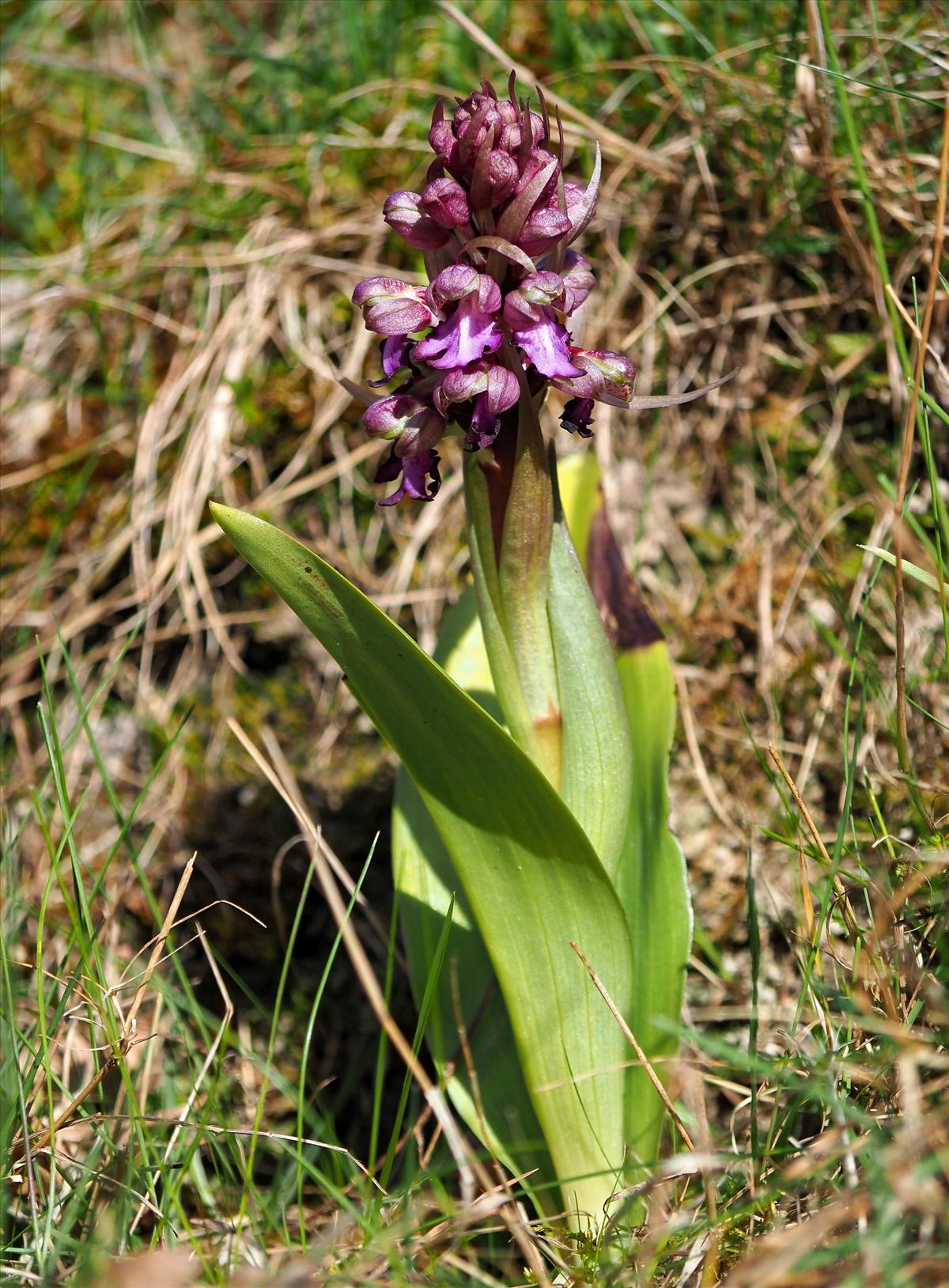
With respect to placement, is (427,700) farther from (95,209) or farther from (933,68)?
(95,209)

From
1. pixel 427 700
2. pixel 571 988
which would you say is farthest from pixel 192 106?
pixel 571 988

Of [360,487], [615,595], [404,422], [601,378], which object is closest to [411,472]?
[404,422]

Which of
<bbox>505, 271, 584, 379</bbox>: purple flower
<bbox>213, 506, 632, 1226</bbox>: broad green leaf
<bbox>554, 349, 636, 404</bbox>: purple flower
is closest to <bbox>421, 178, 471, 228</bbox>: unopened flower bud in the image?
<bbox>505, 271, 584, 379</bbox>: purple flower

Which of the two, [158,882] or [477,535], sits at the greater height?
[477,535]

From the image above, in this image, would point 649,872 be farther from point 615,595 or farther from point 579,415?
point 579,415

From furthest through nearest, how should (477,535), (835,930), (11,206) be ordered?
(11,206) < (835,930) < (477,535)

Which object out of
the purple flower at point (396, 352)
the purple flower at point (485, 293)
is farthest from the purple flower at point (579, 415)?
the purple flower at point (396, 352)
